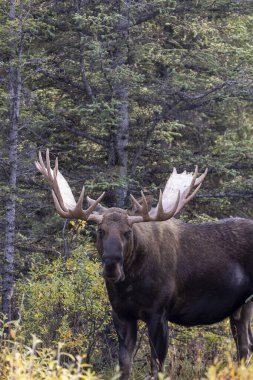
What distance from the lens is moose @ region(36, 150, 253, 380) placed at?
8.20m

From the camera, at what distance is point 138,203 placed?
833cm

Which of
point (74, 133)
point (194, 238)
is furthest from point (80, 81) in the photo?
point (194, 238)

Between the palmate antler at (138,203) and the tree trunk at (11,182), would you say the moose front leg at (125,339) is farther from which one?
the tree trunk at (11,182)

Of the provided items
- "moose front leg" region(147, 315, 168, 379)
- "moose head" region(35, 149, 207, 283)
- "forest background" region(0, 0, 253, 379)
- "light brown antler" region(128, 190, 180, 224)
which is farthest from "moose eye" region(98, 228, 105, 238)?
"forest background" region(0, 0, 253, 379)

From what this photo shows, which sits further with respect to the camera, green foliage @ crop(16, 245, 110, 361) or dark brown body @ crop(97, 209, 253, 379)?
green foliage @ crop(16, 245, 110, 361)

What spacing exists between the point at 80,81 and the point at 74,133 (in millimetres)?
916

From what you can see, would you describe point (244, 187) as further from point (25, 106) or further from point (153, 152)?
point (25, 106)

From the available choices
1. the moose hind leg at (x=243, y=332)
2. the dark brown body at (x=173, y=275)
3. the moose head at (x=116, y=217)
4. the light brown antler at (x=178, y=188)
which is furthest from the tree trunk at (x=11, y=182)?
the moose hind leg at (x=243, y=332)

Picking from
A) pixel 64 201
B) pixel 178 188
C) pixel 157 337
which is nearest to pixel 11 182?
pixel 64 201

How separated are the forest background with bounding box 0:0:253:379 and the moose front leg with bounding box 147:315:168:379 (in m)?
3.85

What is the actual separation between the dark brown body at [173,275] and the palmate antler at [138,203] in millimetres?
185

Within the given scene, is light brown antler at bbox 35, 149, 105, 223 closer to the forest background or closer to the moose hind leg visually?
the moose hind leg

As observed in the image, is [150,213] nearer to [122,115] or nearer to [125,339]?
[125,339]

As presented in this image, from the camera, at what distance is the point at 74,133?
13.7m
